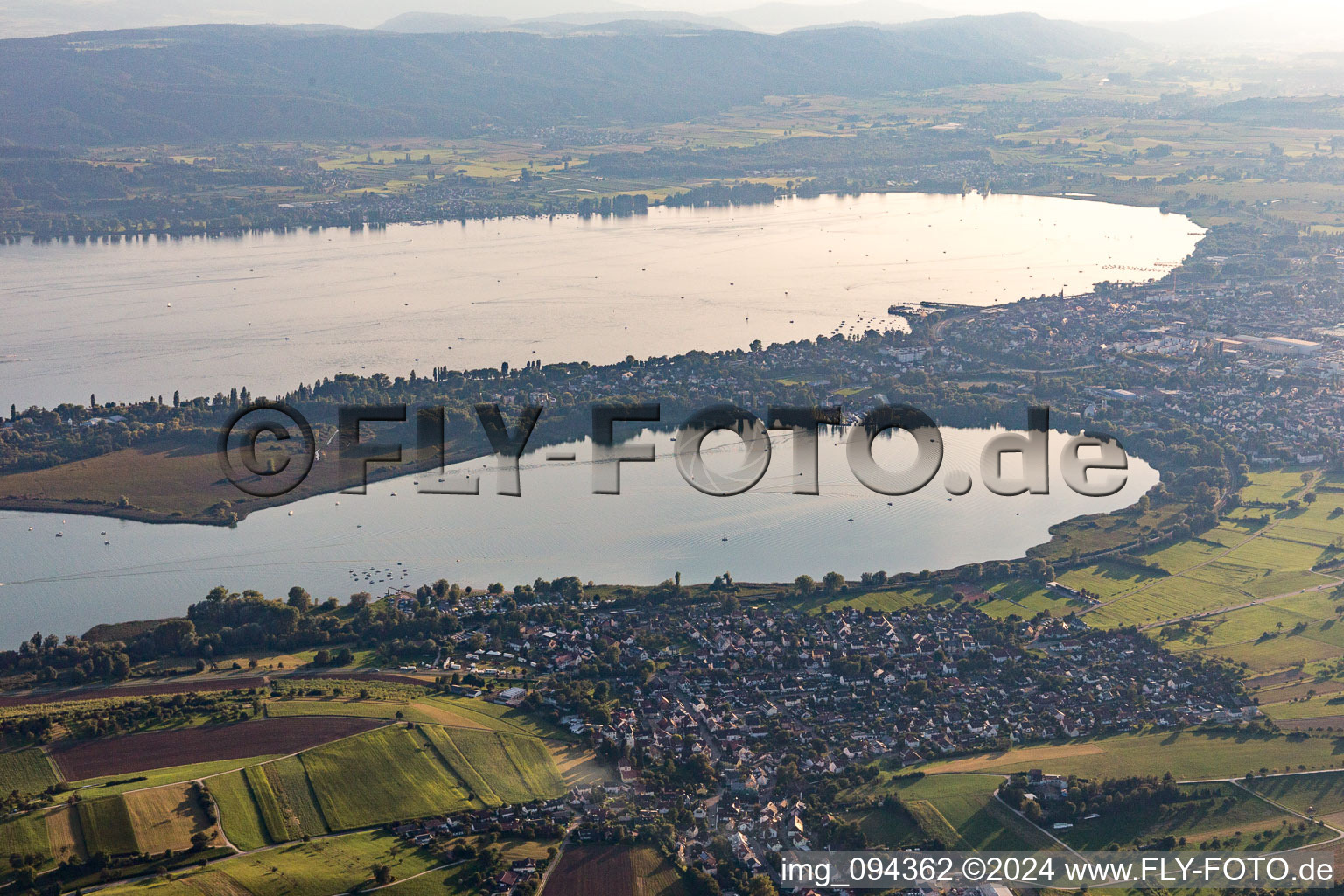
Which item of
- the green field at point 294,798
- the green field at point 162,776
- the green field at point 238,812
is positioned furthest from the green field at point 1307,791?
the green field at point 162,776

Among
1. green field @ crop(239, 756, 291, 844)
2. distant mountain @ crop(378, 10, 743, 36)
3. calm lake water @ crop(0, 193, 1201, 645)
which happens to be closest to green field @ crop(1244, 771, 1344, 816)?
calm lake water @ crop(0, 193, 1201, 645)

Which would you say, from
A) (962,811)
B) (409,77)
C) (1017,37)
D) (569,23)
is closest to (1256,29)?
(1017,37)

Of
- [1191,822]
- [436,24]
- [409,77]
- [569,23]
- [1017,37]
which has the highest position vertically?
[569,23]

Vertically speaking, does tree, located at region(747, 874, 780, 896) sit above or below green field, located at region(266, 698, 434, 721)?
below

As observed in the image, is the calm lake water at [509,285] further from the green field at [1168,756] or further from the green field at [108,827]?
the green field at [1168,756]

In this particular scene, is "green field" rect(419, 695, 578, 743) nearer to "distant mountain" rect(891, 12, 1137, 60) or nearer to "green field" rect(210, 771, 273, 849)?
"green field" rect(210, 771, 273, 849)

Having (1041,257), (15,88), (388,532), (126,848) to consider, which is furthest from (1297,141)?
(126,848)

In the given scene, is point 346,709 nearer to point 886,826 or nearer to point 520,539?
point 520,539
